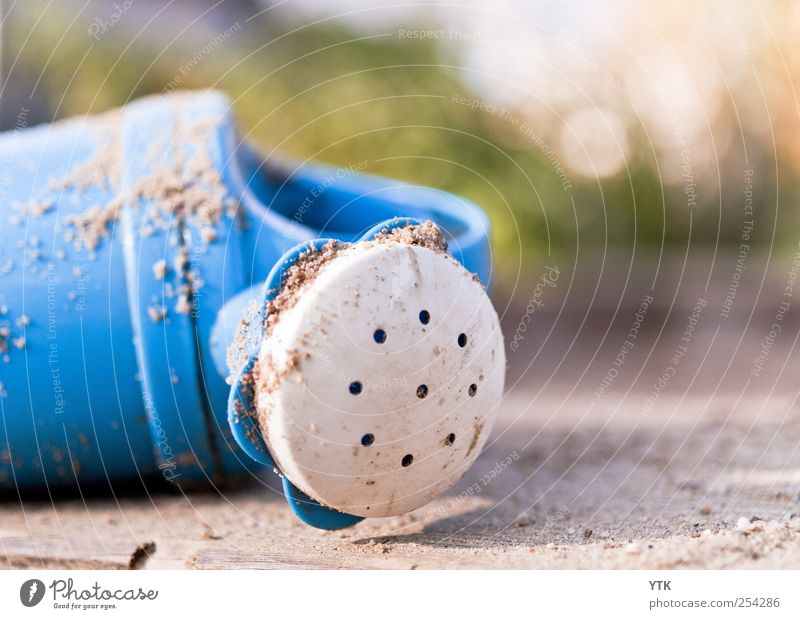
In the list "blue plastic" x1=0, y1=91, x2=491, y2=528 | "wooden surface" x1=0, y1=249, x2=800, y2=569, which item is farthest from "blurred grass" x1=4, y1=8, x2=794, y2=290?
"blue plastic" x1=0, y1=91, x2=491, y2=528

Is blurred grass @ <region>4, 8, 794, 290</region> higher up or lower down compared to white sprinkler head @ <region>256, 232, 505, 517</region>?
higher up

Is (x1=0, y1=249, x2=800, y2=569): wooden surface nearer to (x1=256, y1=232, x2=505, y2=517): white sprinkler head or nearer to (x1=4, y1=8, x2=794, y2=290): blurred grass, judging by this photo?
(x1=256, y1=232, x2=505, y2=517): white sprinkler head

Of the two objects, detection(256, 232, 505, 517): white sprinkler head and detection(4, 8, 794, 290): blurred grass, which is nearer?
detection(256, 232, 505, 517): white sprinkler head
